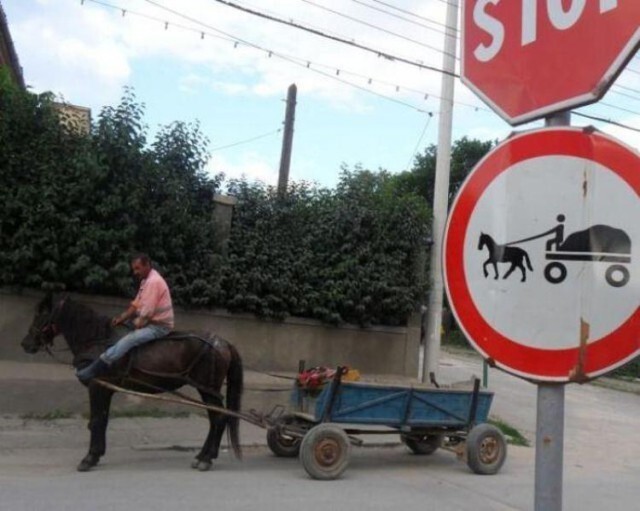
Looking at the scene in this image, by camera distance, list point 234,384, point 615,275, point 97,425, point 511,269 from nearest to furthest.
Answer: point 615,275 < point 511,269 < point 97,425 < point 234,384

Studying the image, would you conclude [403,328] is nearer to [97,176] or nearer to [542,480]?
[97,176]

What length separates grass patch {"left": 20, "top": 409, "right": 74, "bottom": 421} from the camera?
10266 millimetres

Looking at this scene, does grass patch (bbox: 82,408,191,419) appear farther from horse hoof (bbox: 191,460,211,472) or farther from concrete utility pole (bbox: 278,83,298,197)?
concrete utility pole (bbox: 278,83,298,197)

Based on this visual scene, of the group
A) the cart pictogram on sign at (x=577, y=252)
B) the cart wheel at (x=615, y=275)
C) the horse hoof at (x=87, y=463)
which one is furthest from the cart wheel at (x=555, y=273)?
the horse hoof at (x=87, y=463)

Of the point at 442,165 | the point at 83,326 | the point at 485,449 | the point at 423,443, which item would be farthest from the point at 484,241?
the point at 442,165

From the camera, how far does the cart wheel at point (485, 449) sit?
9.11m

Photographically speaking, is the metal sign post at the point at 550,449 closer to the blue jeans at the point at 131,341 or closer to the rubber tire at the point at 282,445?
the blue jeans at the point at 131,341

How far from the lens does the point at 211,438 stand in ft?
27.8

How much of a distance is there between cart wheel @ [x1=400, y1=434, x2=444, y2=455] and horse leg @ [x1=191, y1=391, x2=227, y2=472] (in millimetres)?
2567

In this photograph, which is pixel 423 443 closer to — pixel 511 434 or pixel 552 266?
pixel 511 434

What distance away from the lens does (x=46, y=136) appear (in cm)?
1123

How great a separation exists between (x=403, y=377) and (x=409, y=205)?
3083mm

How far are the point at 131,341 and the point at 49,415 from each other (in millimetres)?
2870

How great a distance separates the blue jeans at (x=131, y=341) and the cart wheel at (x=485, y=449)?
3.83 meters
